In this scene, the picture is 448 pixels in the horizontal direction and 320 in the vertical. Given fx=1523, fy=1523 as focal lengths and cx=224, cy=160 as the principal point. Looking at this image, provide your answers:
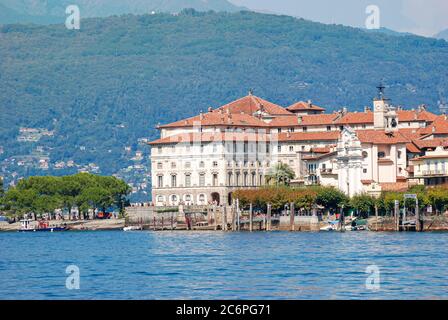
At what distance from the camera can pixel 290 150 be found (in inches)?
5758

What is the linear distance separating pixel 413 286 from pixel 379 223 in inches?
2411

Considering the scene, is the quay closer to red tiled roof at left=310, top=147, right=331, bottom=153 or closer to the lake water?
the lake water

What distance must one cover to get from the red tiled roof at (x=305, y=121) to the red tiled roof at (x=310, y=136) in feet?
7.56

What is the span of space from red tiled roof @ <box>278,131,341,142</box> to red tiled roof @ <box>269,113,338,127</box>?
90.7 inches

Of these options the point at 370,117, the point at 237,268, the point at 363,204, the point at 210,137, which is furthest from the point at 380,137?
the point at 237,268

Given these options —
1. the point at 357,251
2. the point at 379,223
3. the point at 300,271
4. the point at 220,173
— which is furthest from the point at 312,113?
the point at 300,271

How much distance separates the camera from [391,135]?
13312cm

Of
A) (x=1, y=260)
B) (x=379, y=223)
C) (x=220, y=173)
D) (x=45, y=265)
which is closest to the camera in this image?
(x=45, y=265)

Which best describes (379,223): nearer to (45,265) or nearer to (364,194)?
(364,194)

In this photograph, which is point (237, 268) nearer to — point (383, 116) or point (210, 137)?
point (210, 137)

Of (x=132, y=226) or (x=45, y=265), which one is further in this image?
(x=132, y=226)

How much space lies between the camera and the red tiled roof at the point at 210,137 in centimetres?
14250

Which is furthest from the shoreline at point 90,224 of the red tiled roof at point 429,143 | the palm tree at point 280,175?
the red tiled roof at point 429,143

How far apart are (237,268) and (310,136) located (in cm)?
8280
